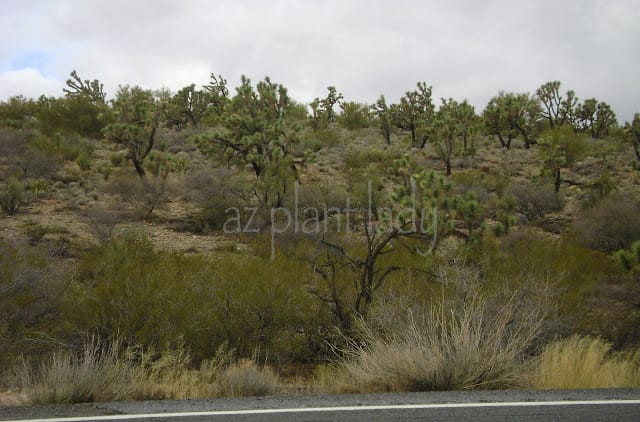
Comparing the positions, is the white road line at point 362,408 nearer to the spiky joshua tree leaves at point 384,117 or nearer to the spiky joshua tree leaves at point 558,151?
the spiky joshua tree leaves at point 558,151

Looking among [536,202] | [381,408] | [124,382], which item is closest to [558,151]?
[536,202]

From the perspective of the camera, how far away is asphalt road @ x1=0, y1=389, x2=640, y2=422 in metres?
5.12

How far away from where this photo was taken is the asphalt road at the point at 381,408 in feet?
16.8

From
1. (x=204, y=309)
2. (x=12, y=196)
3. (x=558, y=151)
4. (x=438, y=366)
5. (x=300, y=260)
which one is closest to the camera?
(x=438, y=366)

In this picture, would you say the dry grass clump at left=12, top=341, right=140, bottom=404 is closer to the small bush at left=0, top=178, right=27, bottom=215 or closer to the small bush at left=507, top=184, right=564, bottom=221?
the small bush at left=0, top=178, right=27, bottom=215

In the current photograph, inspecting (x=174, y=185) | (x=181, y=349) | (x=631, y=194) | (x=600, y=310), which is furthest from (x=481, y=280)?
(x=174, y=185)

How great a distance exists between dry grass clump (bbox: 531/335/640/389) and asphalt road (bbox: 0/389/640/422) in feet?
2.04

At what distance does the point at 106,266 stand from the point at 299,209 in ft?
26.9

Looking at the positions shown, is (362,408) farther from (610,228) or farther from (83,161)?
(83,161)

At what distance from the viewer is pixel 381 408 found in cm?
541

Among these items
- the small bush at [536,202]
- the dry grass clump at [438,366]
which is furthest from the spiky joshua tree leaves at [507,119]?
the dry grass clump at [438,366]

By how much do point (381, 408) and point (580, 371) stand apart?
269 centimetres

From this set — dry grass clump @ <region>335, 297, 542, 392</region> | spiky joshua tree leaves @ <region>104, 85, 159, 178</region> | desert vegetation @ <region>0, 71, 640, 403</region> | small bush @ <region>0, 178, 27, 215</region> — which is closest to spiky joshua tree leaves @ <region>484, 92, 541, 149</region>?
desert vegetation @ <region>0, 71, 640, 403</region>

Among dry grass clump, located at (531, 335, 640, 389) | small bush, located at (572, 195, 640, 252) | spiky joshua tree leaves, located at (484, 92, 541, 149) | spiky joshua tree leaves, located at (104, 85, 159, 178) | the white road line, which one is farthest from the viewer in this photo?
spiky joshua tree leaves, located at (484, 92, 541, 149)
